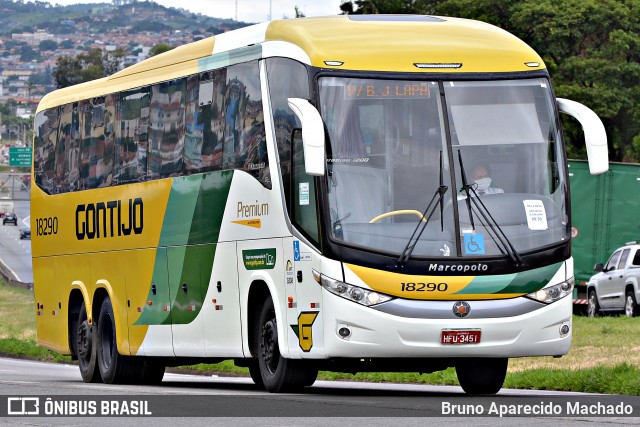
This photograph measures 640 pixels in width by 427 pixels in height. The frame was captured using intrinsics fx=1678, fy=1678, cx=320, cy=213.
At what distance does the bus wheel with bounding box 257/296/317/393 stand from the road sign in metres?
92.9

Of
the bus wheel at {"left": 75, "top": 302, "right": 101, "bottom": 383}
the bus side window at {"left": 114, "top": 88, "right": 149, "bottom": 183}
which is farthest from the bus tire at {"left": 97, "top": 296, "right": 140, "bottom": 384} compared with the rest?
the bus side window at {"left": 114, "top": 88, "right": 149, "bottom": 183}

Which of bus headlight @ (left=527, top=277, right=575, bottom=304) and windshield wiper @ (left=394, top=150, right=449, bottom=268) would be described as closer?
windshield wiper @ (left=394, top=150, right=449, bottom=268)

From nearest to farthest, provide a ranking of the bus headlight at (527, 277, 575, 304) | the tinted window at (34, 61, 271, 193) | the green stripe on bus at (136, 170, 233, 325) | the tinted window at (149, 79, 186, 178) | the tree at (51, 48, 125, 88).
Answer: the bus headlight at (527, 277, 575, 304)
the tinted window at (34, 61, 271, 193)
the green stripe on bus at (136, 170, 233, 325)
the tinted window at (149, 79, 186, 178)
the tree at (51, 48, 125, 88)

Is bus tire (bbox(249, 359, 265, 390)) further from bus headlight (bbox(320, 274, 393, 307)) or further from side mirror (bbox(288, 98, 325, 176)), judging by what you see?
side mirror (bbox(288, 98, 325, 176))

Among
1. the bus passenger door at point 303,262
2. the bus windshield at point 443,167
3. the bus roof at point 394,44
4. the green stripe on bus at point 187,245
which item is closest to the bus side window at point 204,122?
the green stripe on bus at point 187,245

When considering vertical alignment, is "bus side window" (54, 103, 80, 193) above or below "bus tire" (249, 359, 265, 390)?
above

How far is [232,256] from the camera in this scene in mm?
18656

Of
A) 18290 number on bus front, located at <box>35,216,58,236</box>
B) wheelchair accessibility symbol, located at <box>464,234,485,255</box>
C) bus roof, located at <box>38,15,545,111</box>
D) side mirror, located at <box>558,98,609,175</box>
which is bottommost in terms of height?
18290 number on bus front, located at <box>35,216,58,236</box>

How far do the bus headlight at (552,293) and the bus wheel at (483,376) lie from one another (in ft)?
5.34

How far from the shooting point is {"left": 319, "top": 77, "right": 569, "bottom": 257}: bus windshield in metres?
16.2

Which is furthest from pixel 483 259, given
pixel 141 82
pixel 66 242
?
pixel 66 242

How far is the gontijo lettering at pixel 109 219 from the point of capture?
71.9ft

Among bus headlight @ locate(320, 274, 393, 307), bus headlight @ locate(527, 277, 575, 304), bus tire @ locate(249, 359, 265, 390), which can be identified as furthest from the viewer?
bus tire @ locate(249, 359, 265, 390)

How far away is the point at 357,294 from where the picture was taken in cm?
1598
